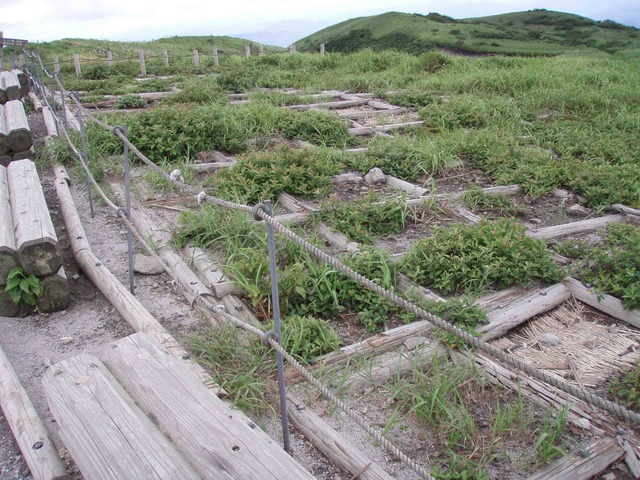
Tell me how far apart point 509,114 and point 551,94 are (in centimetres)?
135

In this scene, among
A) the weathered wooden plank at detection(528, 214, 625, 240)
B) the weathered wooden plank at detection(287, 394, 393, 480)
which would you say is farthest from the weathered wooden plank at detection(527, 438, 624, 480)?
the weathered wooden plank at detection(528, 214, 625, 240)

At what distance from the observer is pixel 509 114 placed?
795cm

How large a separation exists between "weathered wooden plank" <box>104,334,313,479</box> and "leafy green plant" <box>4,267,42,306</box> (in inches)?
52.2

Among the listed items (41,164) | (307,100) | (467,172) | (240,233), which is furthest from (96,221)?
(307,100)

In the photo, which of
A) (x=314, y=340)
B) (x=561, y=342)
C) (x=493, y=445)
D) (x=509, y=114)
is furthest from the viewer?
(x=509, y=114)

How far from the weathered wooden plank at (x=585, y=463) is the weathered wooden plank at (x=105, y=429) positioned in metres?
1.48

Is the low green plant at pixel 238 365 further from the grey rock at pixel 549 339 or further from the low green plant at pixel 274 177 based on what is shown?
the low green plant at pixel 274 177

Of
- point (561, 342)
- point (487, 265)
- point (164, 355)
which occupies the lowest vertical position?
point (561, 342)

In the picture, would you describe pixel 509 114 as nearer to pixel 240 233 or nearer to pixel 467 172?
pixel 467 172

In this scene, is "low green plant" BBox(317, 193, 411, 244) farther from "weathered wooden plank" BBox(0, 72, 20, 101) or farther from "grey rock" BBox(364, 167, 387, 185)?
"weathered wooden plank" BBox(0, 72, 20, 101)

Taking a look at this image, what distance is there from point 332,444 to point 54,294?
2.10 metres

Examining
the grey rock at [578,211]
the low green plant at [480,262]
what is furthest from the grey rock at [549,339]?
the grey rock at [578,211]

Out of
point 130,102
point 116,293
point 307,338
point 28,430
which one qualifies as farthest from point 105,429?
point 130,102

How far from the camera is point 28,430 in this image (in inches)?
94.7
